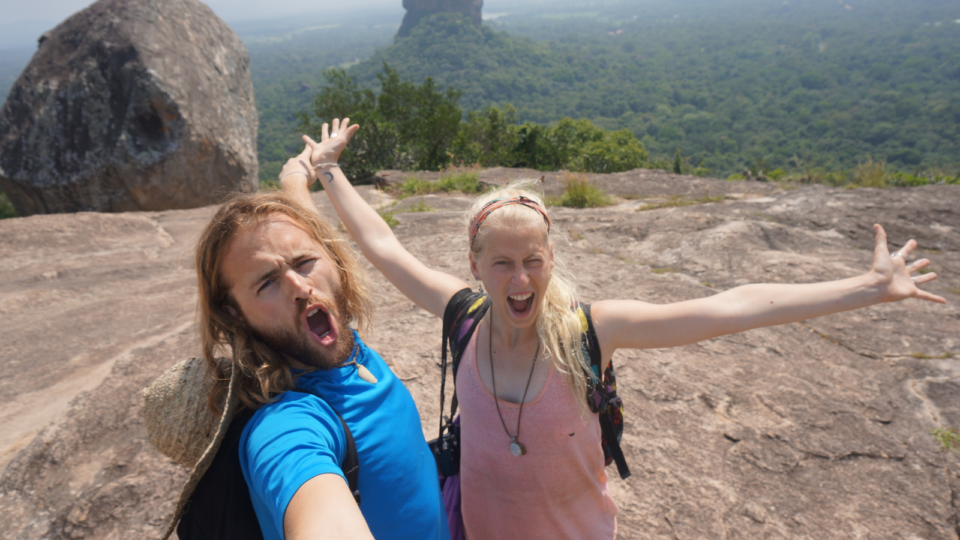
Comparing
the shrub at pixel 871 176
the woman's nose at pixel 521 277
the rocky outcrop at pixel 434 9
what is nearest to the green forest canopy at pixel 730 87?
the rocky outcrop at pixel 434 9

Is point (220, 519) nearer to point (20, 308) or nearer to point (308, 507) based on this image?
point (308, 507)

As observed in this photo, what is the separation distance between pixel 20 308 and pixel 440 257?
3.55 m

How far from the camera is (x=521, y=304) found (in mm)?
1661

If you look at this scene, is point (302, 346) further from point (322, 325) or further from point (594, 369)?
point (594, 369)

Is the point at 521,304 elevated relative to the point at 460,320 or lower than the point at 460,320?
elevated

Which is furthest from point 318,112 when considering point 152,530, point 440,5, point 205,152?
point 440,5

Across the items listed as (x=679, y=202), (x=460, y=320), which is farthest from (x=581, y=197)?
(x=460, y=320)

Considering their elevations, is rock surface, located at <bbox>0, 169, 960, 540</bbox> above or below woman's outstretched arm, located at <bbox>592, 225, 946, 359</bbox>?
below

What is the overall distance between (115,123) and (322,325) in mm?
8230

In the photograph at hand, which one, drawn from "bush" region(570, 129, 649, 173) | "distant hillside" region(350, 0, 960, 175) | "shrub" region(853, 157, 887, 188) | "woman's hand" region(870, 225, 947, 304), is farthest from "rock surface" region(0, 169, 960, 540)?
"distant hillside" region(350, 0, 960, 175)

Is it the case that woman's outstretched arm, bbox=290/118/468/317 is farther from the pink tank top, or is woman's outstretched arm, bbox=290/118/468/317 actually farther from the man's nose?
the man's nose

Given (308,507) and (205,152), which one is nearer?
(308,507)

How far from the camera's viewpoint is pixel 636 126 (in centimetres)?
10244

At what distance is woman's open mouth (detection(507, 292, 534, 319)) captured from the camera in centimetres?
165
